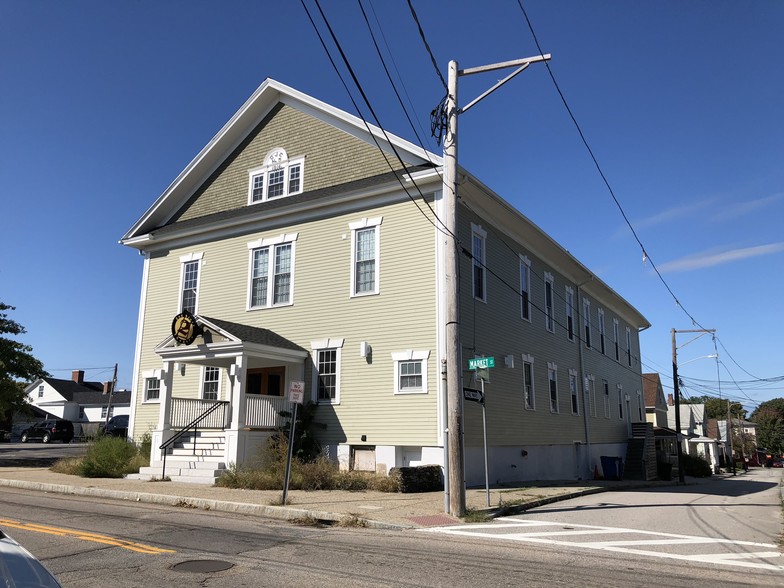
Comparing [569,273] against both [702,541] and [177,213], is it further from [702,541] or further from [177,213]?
[702,541]

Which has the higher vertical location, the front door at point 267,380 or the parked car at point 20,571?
the front door at point 267,380

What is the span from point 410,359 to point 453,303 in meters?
5.56

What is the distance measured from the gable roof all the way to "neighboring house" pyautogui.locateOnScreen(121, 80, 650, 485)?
0.19 feet

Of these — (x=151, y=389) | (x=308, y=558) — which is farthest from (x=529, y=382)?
(x=308, y=558)

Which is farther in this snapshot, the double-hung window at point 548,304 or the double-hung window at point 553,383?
the double-hung window at point 548,304

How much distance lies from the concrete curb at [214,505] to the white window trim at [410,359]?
6352 mm

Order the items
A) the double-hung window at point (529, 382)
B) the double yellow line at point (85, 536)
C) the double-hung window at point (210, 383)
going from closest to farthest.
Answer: the double yellow line at point (85, 536)
the double-hung window at point (210, 383)
the double-hung window at point (529, 382)

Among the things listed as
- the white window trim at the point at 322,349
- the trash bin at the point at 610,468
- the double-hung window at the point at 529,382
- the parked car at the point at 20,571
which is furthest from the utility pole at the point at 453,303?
the trash bin at the point at 610,468

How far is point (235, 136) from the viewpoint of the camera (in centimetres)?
2344

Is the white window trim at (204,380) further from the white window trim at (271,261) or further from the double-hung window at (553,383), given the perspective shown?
the double-hung window at (553,383)

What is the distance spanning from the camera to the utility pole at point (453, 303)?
39.3ft

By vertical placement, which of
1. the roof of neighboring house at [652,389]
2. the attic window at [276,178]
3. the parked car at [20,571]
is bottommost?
the parked car at [20,571]

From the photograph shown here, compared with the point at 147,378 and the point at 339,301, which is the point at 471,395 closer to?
the point at 339,301

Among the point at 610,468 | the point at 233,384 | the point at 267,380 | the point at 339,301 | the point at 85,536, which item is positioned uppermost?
the point at 339,301
